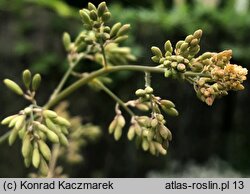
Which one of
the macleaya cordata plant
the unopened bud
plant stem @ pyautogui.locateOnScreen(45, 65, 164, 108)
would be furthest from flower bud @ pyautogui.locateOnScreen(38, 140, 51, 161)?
the unopened bud

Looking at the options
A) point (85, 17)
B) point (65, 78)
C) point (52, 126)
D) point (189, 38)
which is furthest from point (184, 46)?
point (65, 78)

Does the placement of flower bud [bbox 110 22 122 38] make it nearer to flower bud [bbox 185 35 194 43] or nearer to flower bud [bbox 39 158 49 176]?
flower bud [bbox 185 35 194 43]

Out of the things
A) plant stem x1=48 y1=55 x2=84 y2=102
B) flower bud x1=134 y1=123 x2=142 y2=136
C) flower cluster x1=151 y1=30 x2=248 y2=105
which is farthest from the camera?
plant stem x1=48 y1=55 x2=84 y2=102

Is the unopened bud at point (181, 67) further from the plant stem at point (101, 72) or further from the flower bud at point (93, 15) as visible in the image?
the flower bud at point (93, 15)

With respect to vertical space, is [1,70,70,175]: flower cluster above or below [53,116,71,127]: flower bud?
below

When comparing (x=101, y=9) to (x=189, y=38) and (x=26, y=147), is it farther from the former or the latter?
(x=26, y=147)

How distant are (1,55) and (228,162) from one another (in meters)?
2.58

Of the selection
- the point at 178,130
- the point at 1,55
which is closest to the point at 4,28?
the point at 1,55

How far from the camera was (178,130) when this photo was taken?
4.98 m

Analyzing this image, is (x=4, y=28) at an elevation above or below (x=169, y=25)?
below

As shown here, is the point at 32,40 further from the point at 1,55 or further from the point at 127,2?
the point at 127,2

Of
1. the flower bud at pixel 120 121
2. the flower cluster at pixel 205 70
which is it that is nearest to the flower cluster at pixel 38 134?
the flower bud at pixel 120 121

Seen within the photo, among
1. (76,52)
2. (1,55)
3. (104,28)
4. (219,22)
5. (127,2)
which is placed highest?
(127,2)

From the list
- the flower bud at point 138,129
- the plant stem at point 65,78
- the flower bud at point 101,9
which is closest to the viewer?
the flower bud at point 101,9
